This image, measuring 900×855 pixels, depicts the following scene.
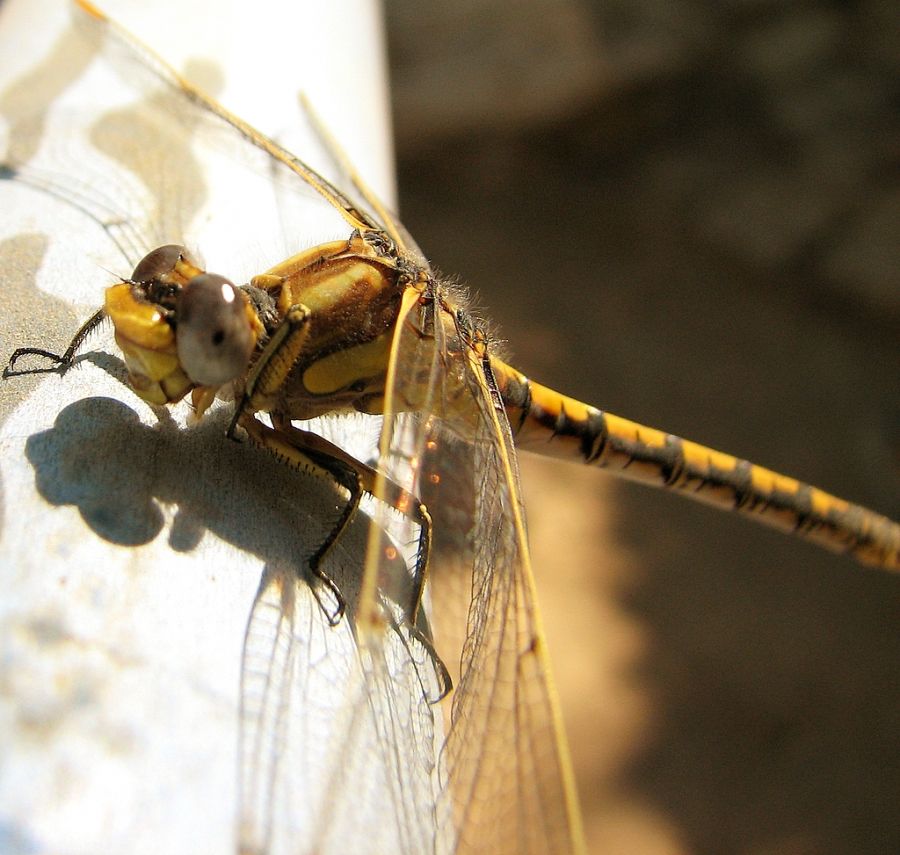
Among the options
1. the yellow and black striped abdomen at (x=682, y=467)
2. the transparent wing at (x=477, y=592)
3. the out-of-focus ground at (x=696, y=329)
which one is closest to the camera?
the transparent wing at (x=477, y=592)

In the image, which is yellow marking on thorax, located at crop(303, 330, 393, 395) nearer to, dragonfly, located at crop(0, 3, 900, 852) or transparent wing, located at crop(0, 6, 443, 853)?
dragonfly, located at crop(0, 3, 900, 852)

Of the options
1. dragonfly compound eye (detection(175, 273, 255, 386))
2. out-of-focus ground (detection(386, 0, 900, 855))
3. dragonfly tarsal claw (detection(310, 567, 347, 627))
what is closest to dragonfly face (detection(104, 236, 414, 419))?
dragonfly compound eye (detection(175, 273, 255, 386))

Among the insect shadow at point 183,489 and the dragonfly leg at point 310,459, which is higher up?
the dragonfly leg at point 310,459

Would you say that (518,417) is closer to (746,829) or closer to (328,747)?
(328,747)

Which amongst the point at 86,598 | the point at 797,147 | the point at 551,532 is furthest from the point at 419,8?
the point at 86,598

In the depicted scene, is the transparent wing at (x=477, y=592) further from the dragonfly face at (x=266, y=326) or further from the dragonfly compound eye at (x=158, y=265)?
the dragonfly compound eye at (x=158, y=265)

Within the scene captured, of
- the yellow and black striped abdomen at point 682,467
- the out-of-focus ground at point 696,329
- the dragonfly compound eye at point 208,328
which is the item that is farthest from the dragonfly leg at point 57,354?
the out-of-focus ground at point 696,329

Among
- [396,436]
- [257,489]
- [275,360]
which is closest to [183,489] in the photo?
[257,489]
